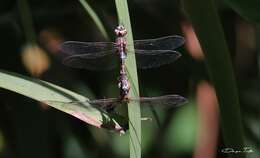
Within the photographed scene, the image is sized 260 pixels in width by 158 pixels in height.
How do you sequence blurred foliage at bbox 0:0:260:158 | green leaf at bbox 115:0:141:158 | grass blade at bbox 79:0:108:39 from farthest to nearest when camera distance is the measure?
blurred foliage at bbox 0:0:260:158 → grass blade at bbox 79:0:108:39 → green leaf at bbox 115:0:141:158

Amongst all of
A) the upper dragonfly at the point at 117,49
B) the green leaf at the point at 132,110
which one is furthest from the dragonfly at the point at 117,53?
the green leaf at the point at 132,110

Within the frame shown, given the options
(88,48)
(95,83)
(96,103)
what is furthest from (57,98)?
(95,83)

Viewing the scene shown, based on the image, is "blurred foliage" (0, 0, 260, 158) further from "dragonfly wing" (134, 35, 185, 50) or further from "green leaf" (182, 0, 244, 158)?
"green leaf" (182, 0, 244, 158)

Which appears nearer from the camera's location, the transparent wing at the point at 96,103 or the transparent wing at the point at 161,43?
the transparent wing at the point at 96,103

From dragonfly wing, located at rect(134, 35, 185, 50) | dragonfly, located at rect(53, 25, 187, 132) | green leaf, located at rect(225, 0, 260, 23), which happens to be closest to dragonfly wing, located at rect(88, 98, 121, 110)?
dragonfly, located at rect(53, 25, 187, 132)

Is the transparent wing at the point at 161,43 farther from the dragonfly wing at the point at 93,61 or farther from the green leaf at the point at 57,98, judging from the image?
the green leaf at the point at 57,98

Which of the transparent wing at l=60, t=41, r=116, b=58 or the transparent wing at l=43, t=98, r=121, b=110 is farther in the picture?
the transparent wing at l=60, t=41, r=116, b=58
